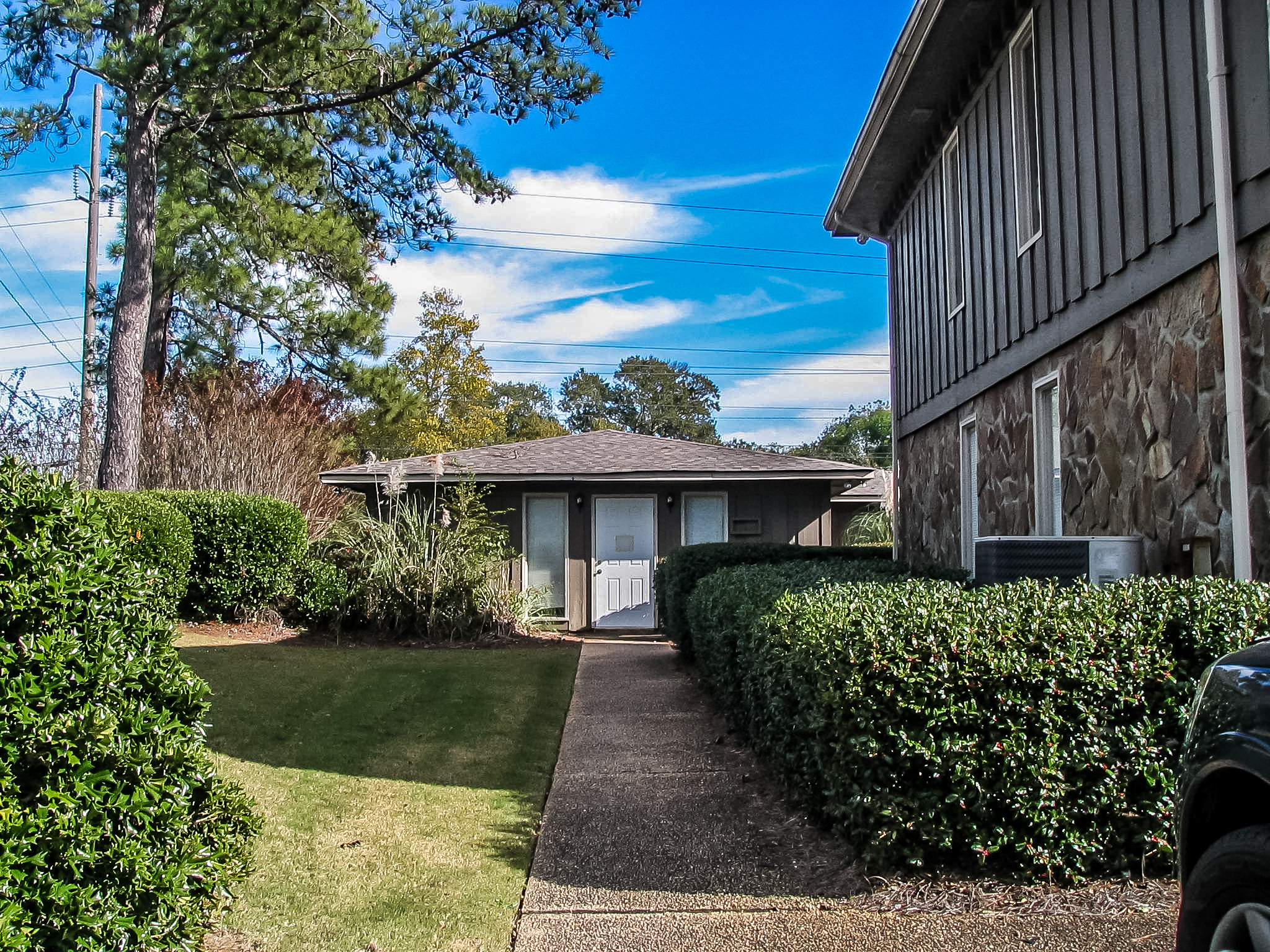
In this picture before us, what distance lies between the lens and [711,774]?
5.44 m

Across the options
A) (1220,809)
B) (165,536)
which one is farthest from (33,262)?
(1220,809)

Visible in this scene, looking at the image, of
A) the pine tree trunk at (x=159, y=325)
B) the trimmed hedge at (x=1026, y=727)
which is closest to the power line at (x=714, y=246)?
the pine tree trunk at (x=159, y=325)

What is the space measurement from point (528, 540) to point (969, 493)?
8263 millimetres

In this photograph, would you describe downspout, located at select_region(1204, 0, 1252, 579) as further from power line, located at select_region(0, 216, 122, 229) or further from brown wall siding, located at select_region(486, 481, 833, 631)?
power line, located at select_region(0, 216, 122, 229)

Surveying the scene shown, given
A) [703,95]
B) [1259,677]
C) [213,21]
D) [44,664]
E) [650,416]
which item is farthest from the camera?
[650,416]

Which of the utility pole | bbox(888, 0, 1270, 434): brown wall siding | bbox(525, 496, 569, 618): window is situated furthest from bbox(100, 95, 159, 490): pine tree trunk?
bbox(888, 0, 1270, 434): brown wall siding

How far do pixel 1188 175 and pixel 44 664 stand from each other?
16.9 ft

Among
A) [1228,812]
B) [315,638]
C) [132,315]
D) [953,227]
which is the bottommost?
[315,638]

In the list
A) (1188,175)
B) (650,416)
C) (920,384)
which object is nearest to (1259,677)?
(1188,175)

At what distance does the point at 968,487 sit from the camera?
8.64 m

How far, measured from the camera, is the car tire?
6.11ft

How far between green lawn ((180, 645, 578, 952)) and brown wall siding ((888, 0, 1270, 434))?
4.36m

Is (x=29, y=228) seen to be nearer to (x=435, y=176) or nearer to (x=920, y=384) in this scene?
(x=435, y=176)

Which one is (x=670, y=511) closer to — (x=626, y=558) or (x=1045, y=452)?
(x=626, y=558)
